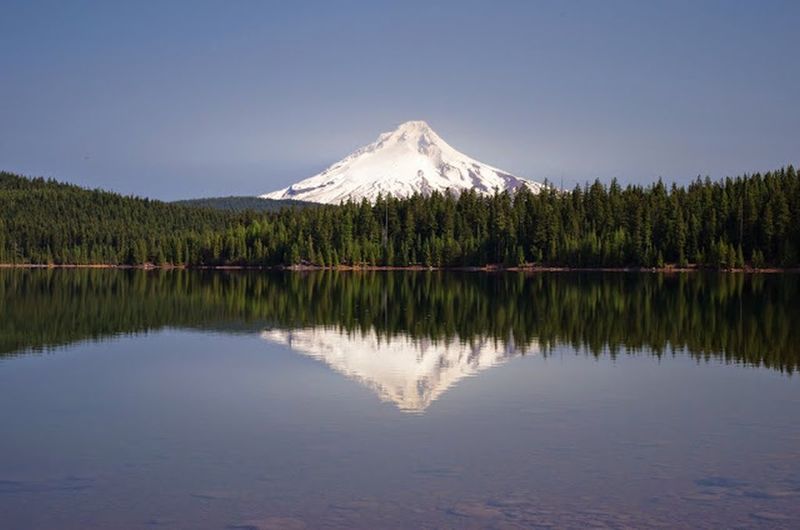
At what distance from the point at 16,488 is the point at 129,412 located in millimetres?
6996

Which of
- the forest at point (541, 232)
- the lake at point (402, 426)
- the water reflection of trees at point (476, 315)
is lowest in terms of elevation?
the lake at point (402, 426)

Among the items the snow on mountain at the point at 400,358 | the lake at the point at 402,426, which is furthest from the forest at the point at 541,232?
the snow on mountain at the point at 400,358

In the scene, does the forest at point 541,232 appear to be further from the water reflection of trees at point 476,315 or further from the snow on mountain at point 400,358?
the snow on mountain at point 400,358

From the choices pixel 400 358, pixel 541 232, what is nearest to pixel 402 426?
pixel 400 358

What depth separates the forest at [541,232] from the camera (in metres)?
129

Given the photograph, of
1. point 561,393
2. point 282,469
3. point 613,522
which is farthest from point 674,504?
point 561,393

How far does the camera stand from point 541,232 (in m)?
144

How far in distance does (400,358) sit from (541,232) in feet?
373

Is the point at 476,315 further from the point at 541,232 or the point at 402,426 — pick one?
the point at 541,232

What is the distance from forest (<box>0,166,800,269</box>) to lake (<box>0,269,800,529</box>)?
89.5 m

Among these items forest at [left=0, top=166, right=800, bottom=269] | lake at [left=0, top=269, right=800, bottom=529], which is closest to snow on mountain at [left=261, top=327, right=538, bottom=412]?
lake at [left=0, top=269, right=800, bottom=529]

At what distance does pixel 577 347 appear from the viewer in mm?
35094

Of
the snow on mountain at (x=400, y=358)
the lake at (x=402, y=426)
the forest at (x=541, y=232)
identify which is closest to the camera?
the lake at (x=402, y=426)

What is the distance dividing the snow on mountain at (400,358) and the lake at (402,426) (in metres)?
0.16
